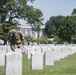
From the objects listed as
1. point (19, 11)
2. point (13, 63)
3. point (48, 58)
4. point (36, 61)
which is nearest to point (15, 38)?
point (48, 58)

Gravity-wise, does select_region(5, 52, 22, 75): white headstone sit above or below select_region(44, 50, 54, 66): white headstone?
above

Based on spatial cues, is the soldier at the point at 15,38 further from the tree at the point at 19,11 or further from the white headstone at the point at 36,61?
the tree at the point at 19,11

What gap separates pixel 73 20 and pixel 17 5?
60926mm

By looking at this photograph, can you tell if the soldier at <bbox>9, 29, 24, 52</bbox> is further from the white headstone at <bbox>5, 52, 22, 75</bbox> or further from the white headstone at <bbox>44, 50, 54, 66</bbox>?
the white headstone at <bbox>5, 52, 22, 75</bbox>

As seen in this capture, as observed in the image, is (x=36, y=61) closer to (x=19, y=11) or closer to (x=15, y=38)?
(x=15, y=38)

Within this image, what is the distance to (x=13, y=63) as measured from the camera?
44.8 ft

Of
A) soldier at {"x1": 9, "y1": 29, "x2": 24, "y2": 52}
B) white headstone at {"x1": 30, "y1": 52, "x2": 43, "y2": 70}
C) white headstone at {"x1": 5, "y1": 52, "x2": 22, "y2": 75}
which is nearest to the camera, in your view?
white headstone at {"x1": 5, "y1": 52, "x2": 22, "y2": 75}

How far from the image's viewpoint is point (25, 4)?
217 feet

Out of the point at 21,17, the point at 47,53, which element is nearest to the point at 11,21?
the point at 21,17

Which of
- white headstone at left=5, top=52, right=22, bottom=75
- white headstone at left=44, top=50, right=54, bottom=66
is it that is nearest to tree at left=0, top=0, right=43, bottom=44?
white headstone at left=44, top=50, right=54, bottom=66

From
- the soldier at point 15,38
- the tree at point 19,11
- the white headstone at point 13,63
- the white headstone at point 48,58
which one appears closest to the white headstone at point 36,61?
the soldier at point 15,38

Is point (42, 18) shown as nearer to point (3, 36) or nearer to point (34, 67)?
point (3, 36)

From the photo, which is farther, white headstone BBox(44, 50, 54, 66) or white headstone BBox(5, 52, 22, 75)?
white headstone BBox(44, 50, 54, 66)

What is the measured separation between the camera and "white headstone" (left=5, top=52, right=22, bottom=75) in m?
13.5
